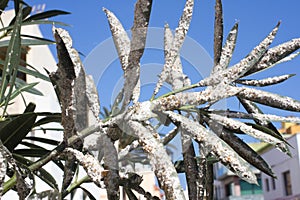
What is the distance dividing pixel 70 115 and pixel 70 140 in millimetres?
40

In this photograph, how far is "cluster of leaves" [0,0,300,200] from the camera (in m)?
0.59

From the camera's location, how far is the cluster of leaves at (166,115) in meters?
0.59

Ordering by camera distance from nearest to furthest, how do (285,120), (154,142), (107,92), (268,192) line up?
(154,142), (285,120), (107,92), (268,192)

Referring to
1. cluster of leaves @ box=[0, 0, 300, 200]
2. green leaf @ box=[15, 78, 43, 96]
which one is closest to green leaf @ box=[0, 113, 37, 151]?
cluster of leaves @ box=[0, 0, 300, 200]

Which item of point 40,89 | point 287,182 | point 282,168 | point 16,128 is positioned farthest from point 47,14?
point 287,182

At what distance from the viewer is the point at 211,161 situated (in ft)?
2.48

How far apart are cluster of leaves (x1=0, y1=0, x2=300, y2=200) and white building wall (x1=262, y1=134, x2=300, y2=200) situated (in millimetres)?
13175

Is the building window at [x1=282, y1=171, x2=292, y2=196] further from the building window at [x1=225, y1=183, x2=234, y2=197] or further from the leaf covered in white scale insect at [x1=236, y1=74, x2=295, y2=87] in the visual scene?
the leaf covered in white scale insect at [x1=236, y1=74, x2=295, y2=87]

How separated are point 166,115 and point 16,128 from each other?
9.7 inches

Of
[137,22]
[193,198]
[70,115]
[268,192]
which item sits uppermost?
[268,192]

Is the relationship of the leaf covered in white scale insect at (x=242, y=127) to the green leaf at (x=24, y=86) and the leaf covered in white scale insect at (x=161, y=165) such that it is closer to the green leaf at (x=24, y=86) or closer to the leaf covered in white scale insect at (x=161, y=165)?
the leaf covered in white scale insect at (x=161, y=165)

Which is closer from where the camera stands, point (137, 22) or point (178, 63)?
point (137, 22)

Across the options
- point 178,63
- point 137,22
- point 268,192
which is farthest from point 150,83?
point 268,192

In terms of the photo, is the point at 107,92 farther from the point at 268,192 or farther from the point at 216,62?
the point at 268,192
